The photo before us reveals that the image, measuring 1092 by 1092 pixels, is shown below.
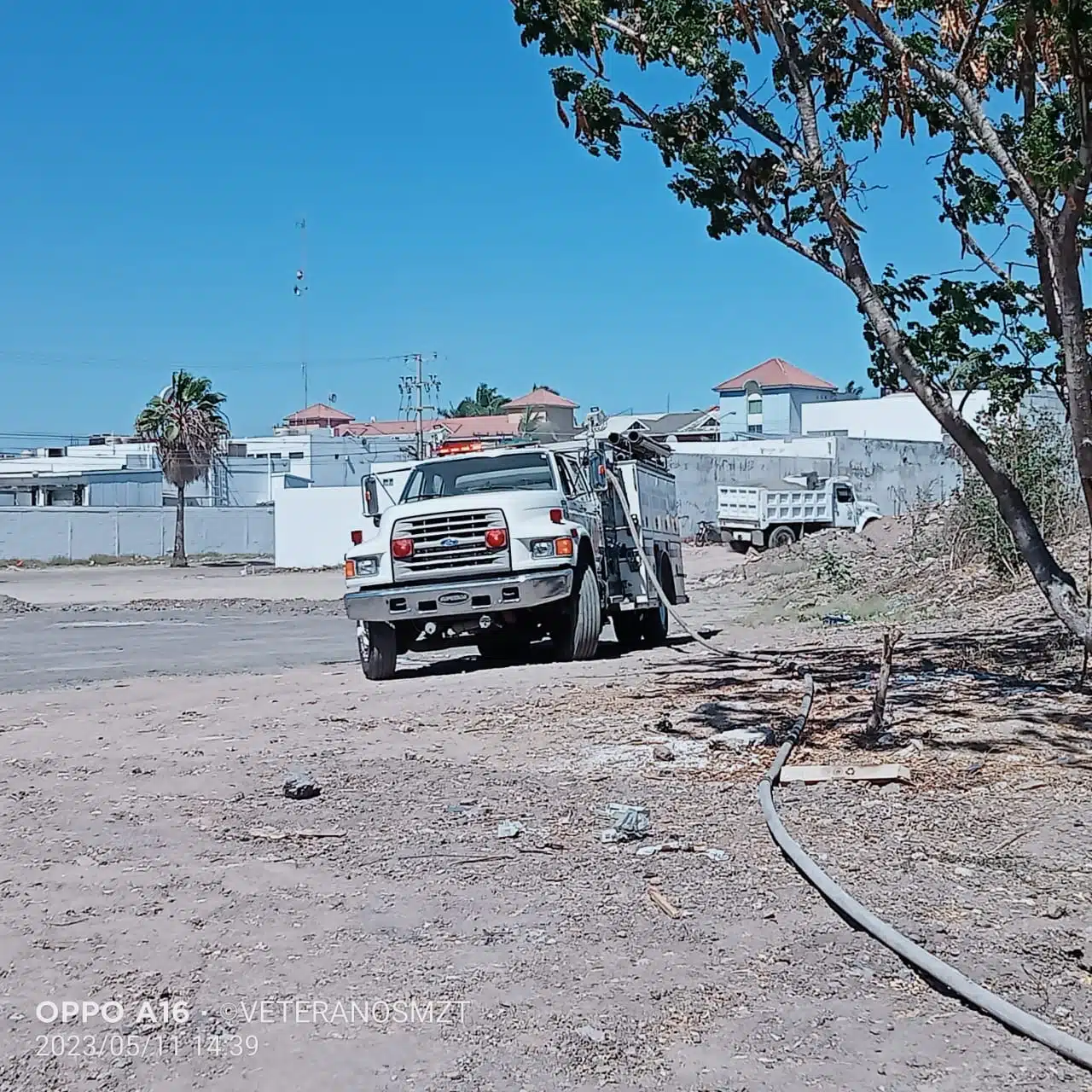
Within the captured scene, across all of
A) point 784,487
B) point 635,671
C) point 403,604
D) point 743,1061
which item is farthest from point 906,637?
point 784,487

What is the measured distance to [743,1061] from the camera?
386 centimetres

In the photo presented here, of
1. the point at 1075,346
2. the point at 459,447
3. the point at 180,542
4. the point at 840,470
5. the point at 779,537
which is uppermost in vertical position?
the point at 840,470

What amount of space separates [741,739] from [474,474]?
6414 mm

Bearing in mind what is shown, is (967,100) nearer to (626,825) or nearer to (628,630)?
(626,825)

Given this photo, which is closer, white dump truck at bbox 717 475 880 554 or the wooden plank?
the wooden plank

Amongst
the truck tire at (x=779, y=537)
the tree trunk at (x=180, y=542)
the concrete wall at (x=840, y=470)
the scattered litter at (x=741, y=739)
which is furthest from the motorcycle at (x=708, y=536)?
the scattered litter at (x=741, y=739)

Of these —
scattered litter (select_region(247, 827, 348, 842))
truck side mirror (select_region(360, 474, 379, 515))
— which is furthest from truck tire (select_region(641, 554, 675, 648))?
scattered litter (select_region(247, 827, 348, 842))

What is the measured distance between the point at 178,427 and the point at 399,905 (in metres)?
52.3

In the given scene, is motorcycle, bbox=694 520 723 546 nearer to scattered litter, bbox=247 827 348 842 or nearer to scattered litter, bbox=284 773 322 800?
scattered litter, bbox=284 773 322 800

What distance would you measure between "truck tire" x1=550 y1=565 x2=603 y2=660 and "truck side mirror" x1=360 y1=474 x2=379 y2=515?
7.51 feet

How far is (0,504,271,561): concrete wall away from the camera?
55.7 meters

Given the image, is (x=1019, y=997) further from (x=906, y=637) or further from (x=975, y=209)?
(x=906, y=637)

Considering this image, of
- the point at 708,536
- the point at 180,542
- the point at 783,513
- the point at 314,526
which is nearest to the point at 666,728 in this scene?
the point at 783,513

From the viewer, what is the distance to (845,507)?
39.1 metres
